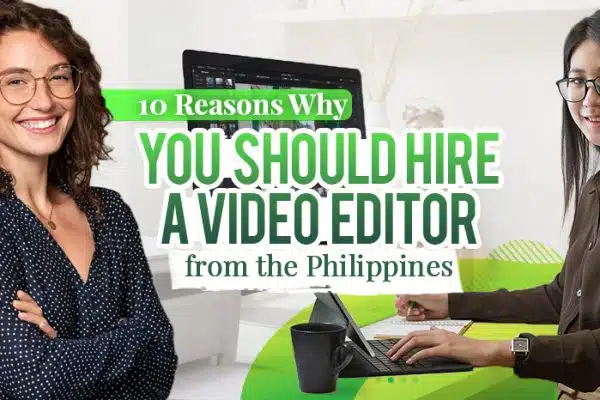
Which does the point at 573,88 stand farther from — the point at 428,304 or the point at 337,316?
the point at 337,316

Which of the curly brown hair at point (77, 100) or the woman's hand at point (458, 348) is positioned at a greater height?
the curly brown hair at point (77, 100)

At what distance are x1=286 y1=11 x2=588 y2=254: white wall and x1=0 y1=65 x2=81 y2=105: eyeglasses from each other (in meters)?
1.41

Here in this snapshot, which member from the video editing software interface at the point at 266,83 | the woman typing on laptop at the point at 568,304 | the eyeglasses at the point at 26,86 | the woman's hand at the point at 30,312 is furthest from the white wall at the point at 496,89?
the woman's hand at the point at 30,312

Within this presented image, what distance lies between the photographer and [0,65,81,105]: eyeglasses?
130 centimetres

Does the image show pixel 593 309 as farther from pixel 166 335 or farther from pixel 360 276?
pixel 360 276

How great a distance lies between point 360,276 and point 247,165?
547 millimetres

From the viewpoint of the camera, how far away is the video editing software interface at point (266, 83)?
62.2 inches

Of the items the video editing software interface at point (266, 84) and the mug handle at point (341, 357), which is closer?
the mug handle at point (341, 357)

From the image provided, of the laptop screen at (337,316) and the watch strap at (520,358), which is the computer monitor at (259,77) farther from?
the watch strap at (520,358)

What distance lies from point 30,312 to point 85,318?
0.09 metres

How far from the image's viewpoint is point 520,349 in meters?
1.34

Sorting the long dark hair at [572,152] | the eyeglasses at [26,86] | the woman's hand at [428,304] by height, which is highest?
the eyeglasses at [26,86]

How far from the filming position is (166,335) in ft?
4.51

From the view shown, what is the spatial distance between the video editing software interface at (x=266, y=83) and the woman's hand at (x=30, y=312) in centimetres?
42
